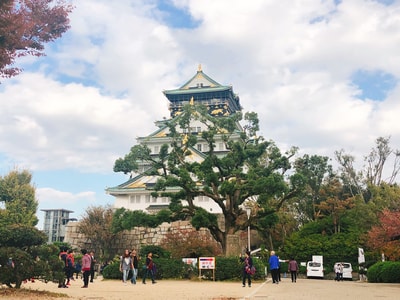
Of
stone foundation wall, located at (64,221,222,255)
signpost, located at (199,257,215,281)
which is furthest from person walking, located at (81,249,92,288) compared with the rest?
stone foundation wall, located at (64,221,222,255)

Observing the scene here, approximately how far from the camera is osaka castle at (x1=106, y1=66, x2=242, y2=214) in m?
39.8

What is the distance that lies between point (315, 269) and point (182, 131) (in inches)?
922

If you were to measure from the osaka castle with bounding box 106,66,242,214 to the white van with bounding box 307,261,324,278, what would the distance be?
10.9 m

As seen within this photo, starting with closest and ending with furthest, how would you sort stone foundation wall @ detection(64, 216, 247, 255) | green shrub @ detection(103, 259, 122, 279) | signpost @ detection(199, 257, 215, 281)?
signpost @ detection(199, 257, 215, 281), green shrub @ detection(103, 259, 122, 279), stone foundation wall @ detection(64, 216, 247, 255)

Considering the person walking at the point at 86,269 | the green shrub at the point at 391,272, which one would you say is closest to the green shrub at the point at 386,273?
the green shrub at the point at 391,272

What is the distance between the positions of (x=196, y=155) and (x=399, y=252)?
2295 cm

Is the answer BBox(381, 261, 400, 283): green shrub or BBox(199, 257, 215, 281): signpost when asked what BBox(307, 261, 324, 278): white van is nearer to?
BBox(381, 261, 400, 283): green shrub

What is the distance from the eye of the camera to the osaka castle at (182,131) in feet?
131

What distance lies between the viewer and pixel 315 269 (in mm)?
28984

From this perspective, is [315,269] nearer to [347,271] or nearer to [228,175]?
[347,271]

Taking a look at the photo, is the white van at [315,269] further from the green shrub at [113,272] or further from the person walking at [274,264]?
the green shrub at [113,272]

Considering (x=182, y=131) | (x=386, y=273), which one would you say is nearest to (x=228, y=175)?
(x=386, y=273)

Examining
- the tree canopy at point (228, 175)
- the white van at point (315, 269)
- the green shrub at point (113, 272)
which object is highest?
the tree canopy at point (228, 175)

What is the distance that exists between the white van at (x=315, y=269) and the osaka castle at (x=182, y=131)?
10901 millimetres
